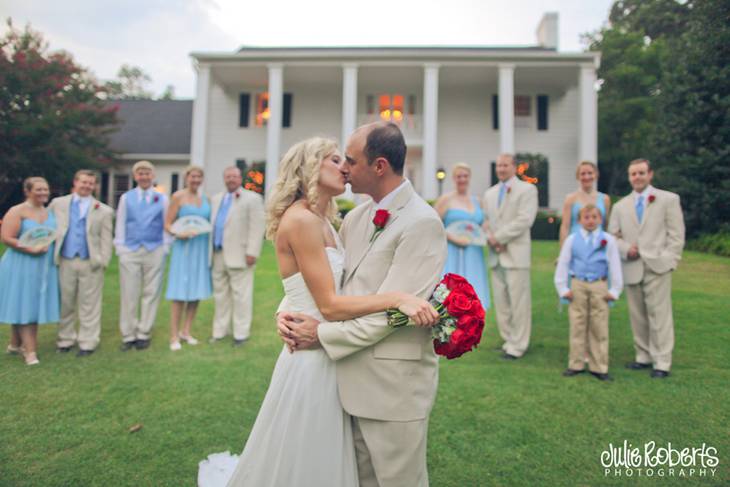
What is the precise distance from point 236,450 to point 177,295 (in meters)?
3.63

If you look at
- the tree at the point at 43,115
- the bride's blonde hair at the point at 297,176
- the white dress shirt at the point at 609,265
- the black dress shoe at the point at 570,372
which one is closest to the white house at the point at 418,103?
the tree at the point at 43,115

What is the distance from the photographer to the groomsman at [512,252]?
6.07 m

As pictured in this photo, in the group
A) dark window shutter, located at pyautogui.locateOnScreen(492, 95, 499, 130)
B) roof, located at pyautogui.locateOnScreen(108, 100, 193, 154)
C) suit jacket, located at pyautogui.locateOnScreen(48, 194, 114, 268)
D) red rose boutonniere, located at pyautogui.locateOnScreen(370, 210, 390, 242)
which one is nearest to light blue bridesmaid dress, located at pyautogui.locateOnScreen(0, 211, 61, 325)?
suit jacket, located at pyautogui.locateOnScreen(48, 194, 114, 268)

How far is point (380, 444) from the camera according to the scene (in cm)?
214

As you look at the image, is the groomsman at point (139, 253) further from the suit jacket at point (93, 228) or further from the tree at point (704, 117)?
the tree at point (704, 117)

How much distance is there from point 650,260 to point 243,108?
22709mm

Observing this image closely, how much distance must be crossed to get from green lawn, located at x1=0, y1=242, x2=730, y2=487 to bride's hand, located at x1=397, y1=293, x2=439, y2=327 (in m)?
1.78

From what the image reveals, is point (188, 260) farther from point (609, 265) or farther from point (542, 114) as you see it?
point (542, 114)

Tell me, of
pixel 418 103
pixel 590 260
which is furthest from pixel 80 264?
pixel 418 103

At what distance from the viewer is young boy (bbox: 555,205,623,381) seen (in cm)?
511

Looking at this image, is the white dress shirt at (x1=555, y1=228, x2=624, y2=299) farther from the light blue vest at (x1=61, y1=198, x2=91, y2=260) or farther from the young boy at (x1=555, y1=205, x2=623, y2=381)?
the light blue vest at (x1=61, y1=198, x2=91, y2=260)

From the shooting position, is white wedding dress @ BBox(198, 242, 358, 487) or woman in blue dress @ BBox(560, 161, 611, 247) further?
woman in blue dress @ BBox(560, 161, 611, 247)

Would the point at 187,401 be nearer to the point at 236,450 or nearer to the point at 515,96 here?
the point at 236,450

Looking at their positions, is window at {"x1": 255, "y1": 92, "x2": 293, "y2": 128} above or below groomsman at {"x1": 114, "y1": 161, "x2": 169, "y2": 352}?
above
